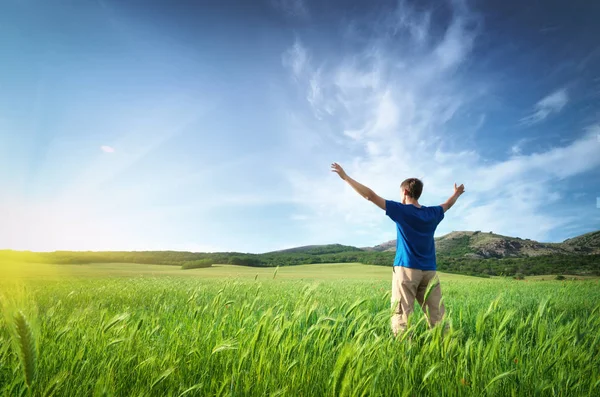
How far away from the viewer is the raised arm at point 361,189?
203 inches

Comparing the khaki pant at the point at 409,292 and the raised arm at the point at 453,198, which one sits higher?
the raised arm at the point at 453,198

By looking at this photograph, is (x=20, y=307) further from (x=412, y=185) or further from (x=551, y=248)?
(x=551, y=248)

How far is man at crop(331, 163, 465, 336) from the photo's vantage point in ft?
16.9

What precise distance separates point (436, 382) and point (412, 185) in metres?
3.55

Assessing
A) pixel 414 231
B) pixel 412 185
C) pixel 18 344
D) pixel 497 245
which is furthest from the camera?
pixel 497 245

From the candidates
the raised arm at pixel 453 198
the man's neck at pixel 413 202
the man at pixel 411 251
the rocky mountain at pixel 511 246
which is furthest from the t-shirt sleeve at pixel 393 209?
the rocky mountain at pixel 511 246

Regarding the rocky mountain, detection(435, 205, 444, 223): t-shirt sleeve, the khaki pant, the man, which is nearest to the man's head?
the man

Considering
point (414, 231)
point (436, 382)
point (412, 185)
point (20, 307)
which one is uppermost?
point (412, 185)

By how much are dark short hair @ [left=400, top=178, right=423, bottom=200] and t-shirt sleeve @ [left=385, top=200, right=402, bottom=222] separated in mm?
547

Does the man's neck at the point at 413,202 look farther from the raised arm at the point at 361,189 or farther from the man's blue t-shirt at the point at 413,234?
the raised arm at the point at 361,189

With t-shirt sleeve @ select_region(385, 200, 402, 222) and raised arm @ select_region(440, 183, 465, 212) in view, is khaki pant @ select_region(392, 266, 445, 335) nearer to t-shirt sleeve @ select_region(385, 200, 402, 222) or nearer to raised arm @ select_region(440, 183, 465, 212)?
t-shirt sleeve @ select_region(385, 200, 402, 222)

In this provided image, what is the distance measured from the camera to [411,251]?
5.31 metres

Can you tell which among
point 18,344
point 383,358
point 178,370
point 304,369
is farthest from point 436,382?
point 18,344

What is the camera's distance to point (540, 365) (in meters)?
3.08
